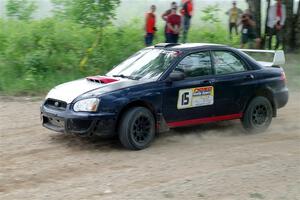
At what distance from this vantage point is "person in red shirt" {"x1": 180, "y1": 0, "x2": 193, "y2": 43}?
1872 cm

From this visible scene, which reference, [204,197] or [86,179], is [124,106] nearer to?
[86,179]

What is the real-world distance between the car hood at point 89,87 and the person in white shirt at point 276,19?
35.7ft

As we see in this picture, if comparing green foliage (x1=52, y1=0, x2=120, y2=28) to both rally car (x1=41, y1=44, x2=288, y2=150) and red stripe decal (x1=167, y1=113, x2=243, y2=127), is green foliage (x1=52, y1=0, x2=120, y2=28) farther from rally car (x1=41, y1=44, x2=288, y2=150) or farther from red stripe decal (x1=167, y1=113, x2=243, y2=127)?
red stripe decal (x1=167, y1=113, x2=243, y2=127)

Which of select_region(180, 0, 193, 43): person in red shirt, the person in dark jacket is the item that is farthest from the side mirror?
the person in dark jacket

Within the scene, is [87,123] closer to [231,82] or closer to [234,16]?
[231,82]

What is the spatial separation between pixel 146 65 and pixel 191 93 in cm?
87

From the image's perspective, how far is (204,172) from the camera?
7.41m

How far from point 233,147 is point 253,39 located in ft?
A: 35.4

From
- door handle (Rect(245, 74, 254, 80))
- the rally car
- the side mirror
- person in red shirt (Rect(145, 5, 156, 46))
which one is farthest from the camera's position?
person in red shirt (Rect(145, 5, 156, 46))

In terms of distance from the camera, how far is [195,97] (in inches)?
359

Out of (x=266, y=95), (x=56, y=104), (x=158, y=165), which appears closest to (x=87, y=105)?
A: (x=56, y=104)

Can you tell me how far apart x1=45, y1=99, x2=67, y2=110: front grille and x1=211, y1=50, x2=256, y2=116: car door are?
2.49 m

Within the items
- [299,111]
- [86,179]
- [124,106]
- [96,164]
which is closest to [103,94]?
[124,106]

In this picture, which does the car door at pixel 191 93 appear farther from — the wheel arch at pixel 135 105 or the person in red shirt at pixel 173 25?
the person in red shirt at pixel 173 25
